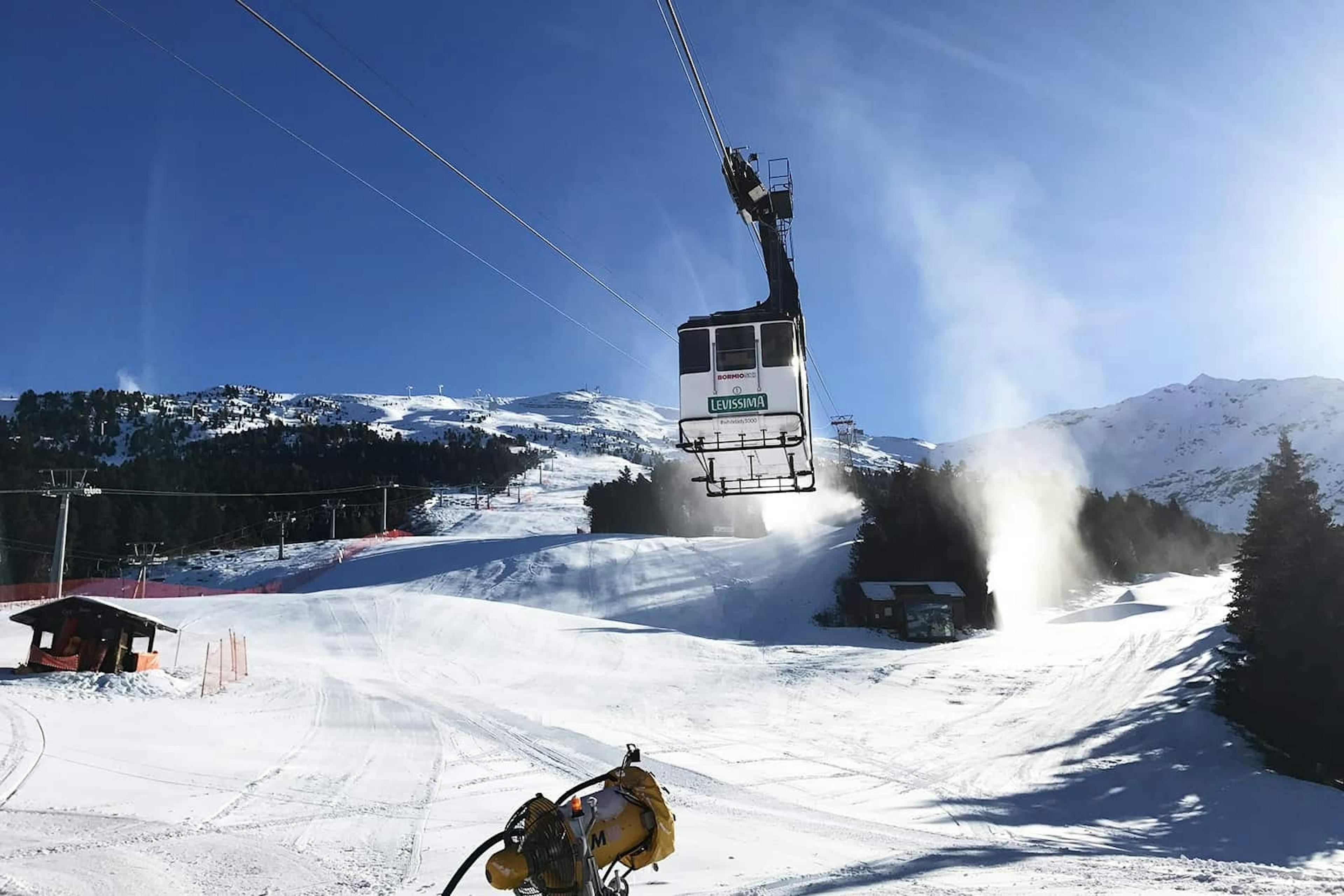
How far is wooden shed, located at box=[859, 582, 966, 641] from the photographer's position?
47.3 metres

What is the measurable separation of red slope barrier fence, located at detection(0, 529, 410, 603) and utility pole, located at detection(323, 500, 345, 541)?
14.9 meters

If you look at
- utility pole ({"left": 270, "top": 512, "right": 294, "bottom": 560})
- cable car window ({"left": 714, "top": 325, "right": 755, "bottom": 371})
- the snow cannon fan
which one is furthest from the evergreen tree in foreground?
utility pole ({"left": 270, "top": 512, "right": 294, "bottom": 560})

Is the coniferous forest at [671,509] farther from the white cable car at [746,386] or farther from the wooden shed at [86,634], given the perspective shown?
the white cable car at [746,386]

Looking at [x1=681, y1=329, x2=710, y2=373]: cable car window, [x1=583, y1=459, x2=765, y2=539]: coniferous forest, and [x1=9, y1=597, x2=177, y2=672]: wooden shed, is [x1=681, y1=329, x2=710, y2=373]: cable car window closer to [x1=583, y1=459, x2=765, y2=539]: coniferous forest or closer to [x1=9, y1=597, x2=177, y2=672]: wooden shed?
[x1=9, y1=597, x2=177, y2=672]: wooden shed

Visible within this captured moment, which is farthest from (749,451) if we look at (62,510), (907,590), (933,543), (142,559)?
(142,559)

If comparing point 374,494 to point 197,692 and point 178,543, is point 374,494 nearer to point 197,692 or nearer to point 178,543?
point 178,543

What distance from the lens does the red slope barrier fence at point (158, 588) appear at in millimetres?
43312

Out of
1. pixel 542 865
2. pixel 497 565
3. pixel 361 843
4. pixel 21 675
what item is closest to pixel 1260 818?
pixel 361 843

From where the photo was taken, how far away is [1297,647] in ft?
77.7

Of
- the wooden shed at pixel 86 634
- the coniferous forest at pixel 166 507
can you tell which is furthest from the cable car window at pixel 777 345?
the coniferous forest at pixel 166 507

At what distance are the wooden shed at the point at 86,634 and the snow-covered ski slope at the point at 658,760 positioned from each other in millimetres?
2755

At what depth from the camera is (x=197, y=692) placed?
22.0 metres

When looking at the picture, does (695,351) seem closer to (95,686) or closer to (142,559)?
(95,686)

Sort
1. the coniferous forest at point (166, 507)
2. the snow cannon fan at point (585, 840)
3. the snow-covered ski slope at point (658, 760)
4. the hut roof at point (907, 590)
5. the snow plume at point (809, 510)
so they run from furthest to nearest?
1. the coniferous forest at point (166, 507)
2. the snow plume at point (809, 510)
3. the hut roof at point (907, 590)
4. the snow-covered ski slope at point (658, 760)
5. the snow cannon fan at point (585, 840)
